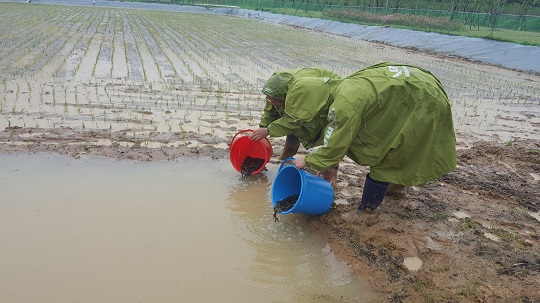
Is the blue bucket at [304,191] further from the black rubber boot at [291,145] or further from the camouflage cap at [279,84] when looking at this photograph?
the black rubber boot at [291,145]

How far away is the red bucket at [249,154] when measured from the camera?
3979mm

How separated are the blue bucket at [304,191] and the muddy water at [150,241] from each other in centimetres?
20

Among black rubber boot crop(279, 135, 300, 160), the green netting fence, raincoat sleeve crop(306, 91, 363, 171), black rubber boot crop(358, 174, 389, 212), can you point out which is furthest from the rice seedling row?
the green netting fence

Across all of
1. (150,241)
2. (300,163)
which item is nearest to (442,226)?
(300,163)

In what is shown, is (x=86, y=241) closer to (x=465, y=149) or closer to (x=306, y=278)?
(x=306, y=278)

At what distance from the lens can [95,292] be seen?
2459 millimetres

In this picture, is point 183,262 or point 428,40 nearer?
point 183,262

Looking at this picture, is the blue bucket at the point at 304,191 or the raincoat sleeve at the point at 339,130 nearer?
the raincoat sleeve at the point at 339,130

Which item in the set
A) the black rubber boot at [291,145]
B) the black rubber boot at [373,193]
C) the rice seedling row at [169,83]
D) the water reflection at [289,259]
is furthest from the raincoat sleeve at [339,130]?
the rice seedling row at [169,83]

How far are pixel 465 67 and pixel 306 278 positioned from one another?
12.0m

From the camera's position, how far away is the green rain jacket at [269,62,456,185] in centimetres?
271

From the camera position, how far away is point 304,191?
2982mm

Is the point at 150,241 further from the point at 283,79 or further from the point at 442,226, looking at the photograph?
the point at 442,226

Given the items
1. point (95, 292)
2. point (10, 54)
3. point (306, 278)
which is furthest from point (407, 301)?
point (10, 54)
